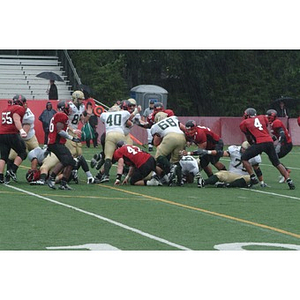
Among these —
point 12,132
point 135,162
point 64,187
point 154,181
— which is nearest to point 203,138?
point 154,181

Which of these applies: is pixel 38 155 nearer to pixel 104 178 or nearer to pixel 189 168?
pixel 104 178

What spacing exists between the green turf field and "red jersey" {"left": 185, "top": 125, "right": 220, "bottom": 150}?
2.86ft

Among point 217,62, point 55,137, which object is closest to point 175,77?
point 217,62

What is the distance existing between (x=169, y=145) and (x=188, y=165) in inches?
25.4

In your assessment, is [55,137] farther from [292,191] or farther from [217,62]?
[217,62]

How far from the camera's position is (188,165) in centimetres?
1752

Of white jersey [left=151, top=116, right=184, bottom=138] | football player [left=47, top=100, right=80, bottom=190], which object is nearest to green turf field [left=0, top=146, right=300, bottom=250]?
football player [left=47, top=100, right=80, bottom=190]

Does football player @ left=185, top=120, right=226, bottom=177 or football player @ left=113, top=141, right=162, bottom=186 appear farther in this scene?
football player @ left=185, top=120, right=226, bottom=177

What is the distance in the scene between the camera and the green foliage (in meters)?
45.6

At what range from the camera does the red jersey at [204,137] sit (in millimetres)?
17203

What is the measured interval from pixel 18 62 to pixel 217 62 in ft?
43.2

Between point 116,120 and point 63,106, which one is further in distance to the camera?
point 116,120

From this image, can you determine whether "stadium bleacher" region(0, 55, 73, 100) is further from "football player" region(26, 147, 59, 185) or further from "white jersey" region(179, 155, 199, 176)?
"white jersey" region(179, 155, 199, 176)

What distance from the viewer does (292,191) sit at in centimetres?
1658
